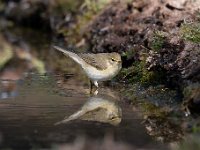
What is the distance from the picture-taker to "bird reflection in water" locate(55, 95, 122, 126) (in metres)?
8.78

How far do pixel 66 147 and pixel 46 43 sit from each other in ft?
40.7

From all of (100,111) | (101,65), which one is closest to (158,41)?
(101,65)

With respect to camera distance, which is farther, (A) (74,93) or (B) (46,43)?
(B) (46,43)

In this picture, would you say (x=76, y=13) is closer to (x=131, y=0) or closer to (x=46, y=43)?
(x=46, y=43)

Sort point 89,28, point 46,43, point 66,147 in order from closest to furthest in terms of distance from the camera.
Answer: point 66,147 → point 89,28 → point 46,43

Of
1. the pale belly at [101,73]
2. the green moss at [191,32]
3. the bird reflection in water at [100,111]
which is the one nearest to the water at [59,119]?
the bird reflection in water at [100,111]

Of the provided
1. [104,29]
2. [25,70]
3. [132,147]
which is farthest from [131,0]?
[132,147]

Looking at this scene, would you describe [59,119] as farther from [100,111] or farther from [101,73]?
[101,73]

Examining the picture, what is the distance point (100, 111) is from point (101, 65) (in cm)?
151

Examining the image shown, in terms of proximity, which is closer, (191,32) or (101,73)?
(191,32)

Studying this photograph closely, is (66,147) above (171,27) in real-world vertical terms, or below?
below

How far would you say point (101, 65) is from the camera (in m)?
10.7

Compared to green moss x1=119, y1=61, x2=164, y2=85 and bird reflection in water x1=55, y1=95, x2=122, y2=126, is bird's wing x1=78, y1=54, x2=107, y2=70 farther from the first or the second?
green moss x1=119, y1=61, x2=164, y2=85

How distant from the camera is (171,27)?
1223cm
